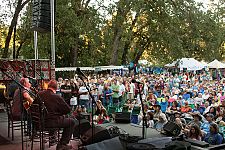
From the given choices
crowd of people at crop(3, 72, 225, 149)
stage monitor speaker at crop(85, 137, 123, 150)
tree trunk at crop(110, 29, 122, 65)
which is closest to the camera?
stage monitor speaker at crop(85, 137, 123, 150)

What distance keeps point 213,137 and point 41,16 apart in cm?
550

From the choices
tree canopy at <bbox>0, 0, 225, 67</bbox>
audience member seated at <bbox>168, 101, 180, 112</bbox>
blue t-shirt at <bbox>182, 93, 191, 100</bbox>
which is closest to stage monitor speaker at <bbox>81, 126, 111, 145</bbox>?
audience member seated at <bbox>168, 101, 180, 112</bbox>

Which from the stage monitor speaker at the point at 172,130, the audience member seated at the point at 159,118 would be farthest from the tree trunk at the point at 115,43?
the stage monitor speaker at the point at 172,130

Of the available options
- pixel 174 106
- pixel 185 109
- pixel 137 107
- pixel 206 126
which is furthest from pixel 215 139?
pixel 174 106

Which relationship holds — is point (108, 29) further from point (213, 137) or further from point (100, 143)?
point (100, 143)

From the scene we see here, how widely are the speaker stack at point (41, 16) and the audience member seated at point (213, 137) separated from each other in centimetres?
522

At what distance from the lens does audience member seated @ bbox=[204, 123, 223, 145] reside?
658 cm

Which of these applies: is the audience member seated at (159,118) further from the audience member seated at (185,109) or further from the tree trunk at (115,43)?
the tree trunk at (115,43)

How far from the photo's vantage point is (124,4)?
18266 millimetres

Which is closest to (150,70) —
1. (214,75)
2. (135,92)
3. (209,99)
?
(214,75)

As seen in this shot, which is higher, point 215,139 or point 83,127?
point 83,127

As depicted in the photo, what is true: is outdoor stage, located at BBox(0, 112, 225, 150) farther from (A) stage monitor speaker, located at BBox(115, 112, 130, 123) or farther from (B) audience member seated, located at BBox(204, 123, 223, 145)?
(B) audience member seated, located at BBox(204, 123, 223, 145)

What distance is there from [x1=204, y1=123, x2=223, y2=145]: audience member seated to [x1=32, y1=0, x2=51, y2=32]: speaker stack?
17.1ft

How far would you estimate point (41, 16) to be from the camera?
29.8 ft
